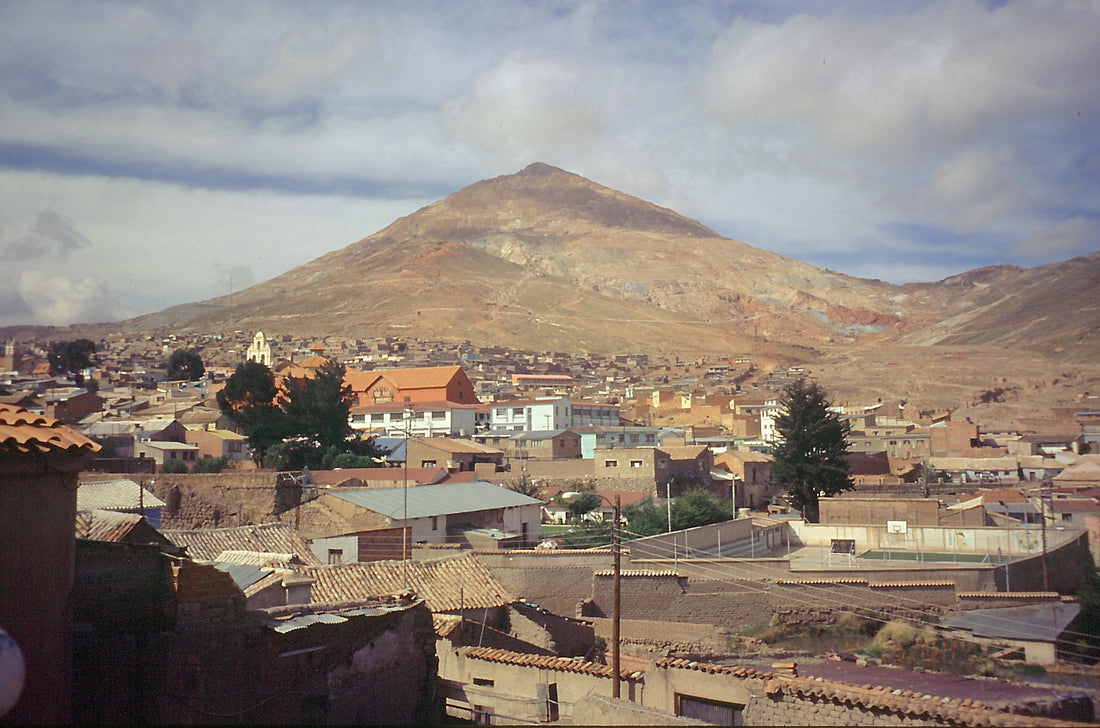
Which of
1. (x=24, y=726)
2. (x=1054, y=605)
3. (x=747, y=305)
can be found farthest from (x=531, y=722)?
(x=747, y=305)

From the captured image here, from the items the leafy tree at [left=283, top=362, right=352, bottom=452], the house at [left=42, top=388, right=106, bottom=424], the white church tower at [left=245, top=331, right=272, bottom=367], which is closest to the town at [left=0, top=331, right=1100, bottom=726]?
the house at [left=42, top=388, right=106, bottom=424]

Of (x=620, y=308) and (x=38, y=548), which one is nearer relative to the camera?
(x=38, y=548)

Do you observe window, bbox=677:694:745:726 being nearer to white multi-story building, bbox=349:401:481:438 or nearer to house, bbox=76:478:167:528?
house, bbox=76:478:167:528

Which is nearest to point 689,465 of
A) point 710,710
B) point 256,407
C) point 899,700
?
point 256,407

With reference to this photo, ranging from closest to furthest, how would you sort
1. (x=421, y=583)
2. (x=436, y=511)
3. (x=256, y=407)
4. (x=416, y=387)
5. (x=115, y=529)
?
(x=115, y=529) < (x=421, y=583) < (x=436, y=511) < (x=256, y=407) < (x=416, y=387)

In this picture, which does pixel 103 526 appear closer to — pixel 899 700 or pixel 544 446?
pixel 899 700

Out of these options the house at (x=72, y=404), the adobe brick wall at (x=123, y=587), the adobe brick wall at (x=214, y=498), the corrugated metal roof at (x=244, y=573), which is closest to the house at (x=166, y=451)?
the house at (x=72, y=404)

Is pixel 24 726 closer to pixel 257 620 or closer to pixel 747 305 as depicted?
pixel 257 620

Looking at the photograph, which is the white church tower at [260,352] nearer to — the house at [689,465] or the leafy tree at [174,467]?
the leafy tree at [174,467]
